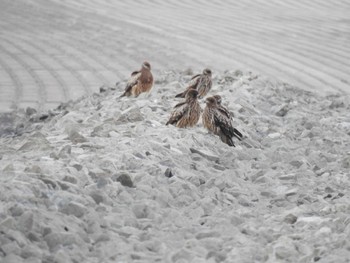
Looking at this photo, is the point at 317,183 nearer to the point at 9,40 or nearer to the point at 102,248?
the point at 102,248

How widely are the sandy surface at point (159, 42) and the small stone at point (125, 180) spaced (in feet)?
16.2

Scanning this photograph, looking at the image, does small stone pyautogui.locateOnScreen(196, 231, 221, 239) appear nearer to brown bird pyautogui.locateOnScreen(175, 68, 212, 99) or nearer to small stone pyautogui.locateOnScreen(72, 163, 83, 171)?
small stone pyautogui.locateOnScreen(72, 163, 83, 171)

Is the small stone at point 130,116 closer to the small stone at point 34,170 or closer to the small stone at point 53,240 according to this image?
the small stone at point 34,170

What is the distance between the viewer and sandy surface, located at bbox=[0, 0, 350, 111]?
12.9 metres

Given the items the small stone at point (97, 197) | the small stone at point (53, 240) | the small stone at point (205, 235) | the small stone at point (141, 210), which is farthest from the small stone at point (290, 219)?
the small stone at point (53, 240)

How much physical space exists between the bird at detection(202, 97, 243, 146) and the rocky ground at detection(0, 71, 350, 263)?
96mm

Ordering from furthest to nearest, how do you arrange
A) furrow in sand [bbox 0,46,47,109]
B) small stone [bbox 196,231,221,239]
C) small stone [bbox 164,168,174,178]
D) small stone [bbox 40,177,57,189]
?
furrow in sand [bbox 0,46,47,109] → small stone [bbox 164,168,174,178] → small stone [bbox 40,177,57,189] → small stone [bbox 196,231,221,239]

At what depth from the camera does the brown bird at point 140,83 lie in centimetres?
977

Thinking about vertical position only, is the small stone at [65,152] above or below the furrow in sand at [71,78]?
above

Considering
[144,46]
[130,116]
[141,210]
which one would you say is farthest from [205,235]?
[144,46]

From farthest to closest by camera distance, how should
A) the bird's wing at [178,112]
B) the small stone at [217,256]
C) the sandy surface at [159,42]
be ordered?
1. the sandy surface at [159,42]
2. the bird's wing at [178,112]
3. the small stone at [217,256]

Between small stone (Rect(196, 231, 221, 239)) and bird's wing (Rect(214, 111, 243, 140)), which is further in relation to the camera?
bird's wing (Rect(214, 111, 243, 140))

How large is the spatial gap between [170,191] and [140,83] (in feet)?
12.2

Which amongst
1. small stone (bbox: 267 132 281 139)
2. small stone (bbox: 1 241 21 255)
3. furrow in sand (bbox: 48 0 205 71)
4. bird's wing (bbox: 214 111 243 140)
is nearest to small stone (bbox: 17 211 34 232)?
small stone (bbox: 1 241 21 255)
